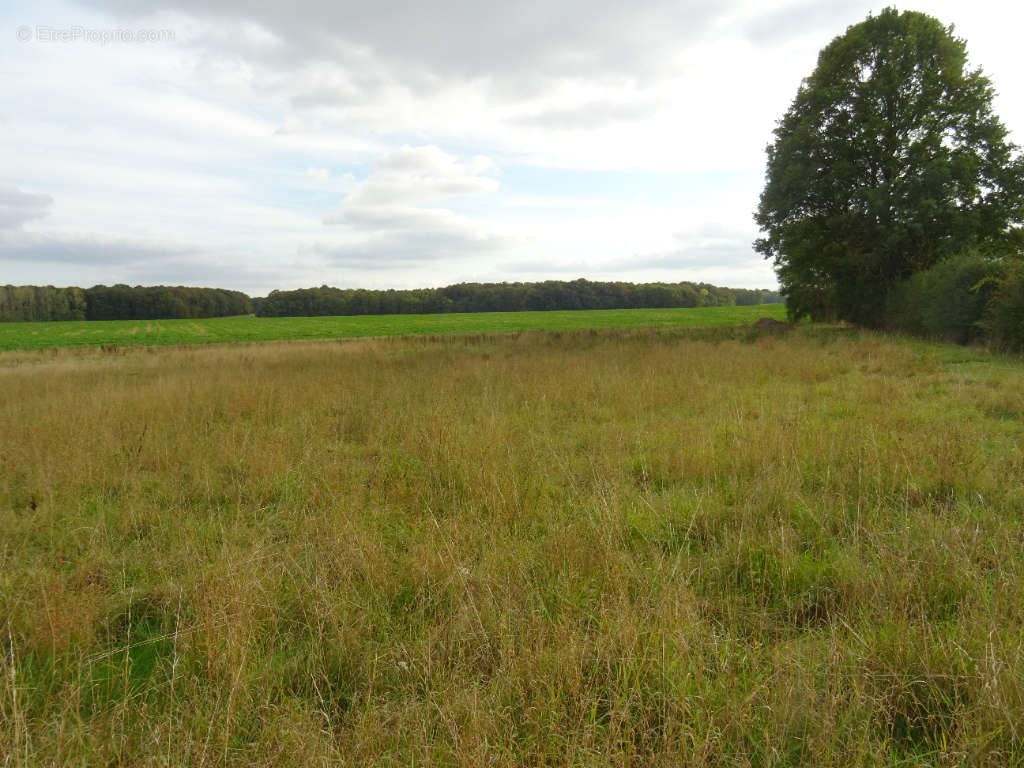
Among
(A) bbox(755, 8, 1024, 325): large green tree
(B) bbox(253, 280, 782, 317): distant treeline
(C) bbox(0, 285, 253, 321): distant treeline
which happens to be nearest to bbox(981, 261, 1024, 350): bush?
(A) bbox(755, 8, 1024, 325): large green tree

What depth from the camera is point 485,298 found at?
9925 centimetres

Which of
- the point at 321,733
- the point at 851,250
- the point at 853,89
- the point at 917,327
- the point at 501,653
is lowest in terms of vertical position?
the point at 321,733

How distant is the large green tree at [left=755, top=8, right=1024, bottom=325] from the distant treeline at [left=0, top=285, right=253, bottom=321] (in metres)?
103

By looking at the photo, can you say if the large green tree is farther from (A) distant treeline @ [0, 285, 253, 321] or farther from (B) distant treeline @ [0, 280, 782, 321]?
(A) distant treeline @ [0, 285, 253, 321]

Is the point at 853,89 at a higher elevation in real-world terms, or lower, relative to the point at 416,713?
higher

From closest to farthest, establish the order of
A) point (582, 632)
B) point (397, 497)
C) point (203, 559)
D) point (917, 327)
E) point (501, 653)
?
1. point (501, 653)
2. point (582, 632)
3. point (203, 559)
4. point (397, 497)
5. point (917, 327)

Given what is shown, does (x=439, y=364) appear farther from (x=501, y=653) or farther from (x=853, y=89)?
(x=853, y=89)

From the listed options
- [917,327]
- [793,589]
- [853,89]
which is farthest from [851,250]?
[793,589]

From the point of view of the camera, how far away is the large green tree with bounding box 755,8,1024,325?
19062 millimetres

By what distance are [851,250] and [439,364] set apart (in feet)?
61.1

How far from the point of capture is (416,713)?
2.07 m

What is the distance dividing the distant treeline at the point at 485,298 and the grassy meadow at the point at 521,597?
93.7 m

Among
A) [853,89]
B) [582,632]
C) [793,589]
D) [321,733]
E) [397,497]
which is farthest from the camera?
[853,89]

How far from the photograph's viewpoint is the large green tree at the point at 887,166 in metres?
19.1
